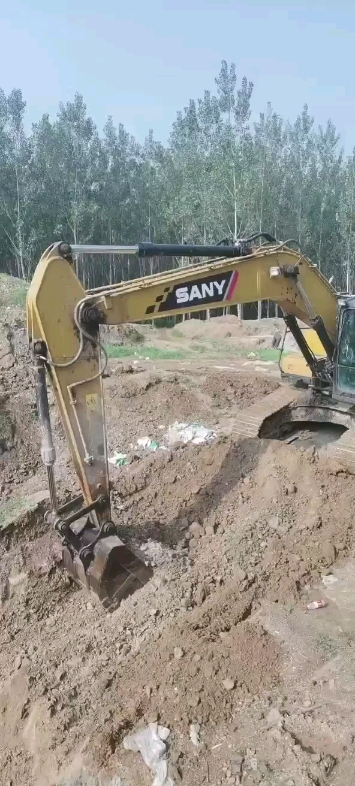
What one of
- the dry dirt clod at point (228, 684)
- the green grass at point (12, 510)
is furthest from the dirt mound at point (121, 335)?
the dry dirt clod at point (228, 684)

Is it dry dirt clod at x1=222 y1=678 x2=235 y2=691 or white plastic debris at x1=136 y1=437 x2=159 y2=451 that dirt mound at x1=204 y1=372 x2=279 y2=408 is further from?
dry dirt clod at x1=222 y1=678 x2=235 y2=691

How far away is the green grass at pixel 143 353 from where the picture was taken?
15023 mm

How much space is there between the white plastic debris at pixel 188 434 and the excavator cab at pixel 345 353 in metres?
1.86

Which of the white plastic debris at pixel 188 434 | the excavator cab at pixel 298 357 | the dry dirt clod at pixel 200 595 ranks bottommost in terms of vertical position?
the dry dirt clod at pixel 200 595

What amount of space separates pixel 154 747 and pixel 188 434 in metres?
4.96

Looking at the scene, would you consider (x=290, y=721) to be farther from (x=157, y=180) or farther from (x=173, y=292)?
(x=157, y=180)

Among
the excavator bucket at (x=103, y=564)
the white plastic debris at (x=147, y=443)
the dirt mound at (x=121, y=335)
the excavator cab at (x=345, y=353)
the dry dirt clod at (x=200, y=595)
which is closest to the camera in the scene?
the excavator bucket at (x=103, y=564)

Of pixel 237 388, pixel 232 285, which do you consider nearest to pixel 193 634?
pixel 232 285

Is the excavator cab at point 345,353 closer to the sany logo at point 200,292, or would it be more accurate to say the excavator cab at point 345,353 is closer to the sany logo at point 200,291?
the sany logo at point 200,292

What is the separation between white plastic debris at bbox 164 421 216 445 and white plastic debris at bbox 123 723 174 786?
14.0 feet

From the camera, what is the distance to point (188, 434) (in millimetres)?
8672

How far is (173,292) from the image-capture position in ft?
18.2

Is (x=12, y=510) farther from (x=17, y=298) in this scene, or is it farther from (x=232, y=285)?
(x=17, y=298)

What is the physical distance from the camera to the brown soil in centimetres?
404
